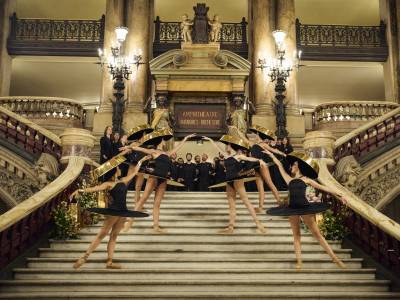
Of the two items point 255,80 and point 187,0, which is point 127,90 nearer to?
point 255,80

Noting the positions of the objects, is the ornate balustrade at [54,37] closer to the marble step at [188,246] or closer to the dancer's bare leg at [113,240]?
the marble step at [188,246]

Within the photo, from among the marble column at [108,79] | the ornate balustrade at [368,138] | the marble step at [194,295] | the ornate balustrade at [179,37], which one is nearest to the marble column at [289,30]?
the ornate balustrade at [179,37]

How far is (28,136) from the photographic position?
11.2 metres

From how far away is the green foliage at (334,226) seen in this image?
799cm

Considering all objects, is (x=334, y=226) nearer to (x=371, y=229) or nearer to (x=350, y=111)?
(x=371, y=229)

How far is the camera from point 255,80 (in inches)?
689

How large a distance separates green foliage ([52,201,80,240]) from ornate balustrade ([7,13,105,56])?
1199 cm

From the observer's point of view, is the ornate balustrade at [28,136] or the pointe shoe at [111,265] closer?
the pointe shoe at [111,265]

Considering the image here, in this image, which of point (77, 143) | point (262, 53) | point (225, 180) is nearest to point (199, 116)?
point (262, 53)

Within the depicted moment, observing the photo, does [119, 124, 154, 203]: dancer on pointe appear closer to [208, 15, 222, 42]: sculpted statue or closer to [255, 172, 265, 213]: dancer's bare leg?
[255, 172, 265, 213]: dancer's bare leg

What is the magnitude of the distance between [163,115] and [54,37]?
23.3ft

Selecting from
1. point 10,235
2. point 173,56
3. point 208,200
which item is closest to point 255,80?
point 173,56

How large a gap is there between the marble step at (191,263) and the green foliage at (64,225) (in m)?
0.85

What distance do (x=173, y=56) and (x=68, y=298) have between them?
438 inches
